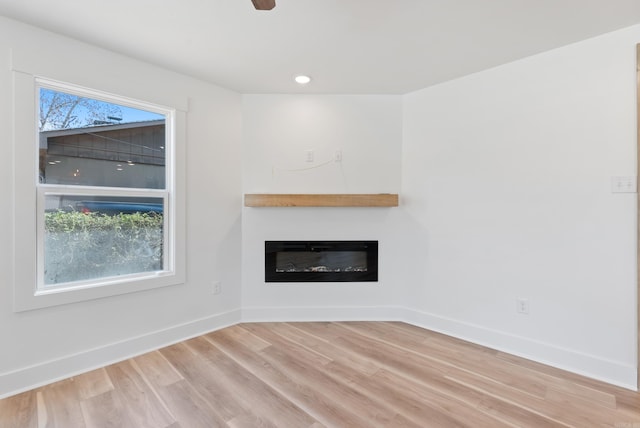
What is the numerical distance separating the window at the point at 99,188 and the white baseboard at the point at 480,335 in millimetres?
1186

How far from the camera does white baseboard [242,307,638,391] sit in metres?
1.92

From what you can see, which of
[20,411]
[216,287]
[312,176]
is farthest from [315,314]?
[20,411]

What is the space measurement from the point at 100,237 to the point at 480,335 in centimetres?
312

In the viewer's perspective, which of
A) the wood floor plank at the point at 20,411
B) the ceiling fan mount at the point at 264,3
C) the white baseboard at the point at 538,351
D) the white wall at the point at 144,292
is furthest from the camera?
the white baseboard at the point at 538,351

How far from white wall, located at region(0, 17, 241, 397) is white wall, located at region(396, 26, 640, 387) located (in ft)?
6.07

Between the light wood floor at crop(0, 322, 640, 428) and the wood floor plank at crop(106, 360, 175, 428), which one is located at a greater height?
the light wood floor at crop(0, 322, 640, 428)

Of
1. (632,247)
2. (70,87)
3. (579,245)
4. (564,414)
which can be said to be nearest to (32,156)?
(70,87)

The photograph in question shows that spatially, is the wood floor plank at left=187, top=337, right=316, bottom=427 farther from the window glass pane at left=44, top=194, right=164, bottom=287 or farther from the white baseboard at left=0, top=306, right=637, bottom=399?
the window glass pane at left=44, top=194, right=164, bottom=287

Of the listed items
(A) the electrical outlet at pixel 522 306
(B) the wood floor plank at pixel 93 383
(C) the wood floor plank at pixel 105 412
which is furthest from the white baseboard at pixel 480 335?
(C) the wood floor plank at pixel 105 412

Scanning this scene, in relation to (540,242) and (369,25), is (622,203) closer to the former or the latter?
(540,242)

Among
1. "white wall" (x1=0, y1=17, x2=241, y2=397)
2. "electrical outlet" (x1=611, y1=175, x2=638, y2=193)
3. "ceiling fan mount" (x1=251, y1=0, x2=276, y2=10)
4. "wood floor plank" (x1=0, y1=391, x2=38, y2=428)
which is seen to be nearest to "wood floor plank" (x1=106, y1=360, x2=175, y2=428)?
"white wall" (x1=0, y1=17, x2=241, y2=397)

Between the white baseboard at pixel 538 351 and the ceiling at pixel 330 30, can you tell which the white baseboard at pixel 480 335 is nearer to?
the white baseboard at pixel 538 351

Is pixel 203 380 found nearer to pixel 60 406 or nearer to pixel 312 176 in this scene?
pixel 60 406

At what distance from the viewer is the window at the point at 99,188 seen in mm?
1978
